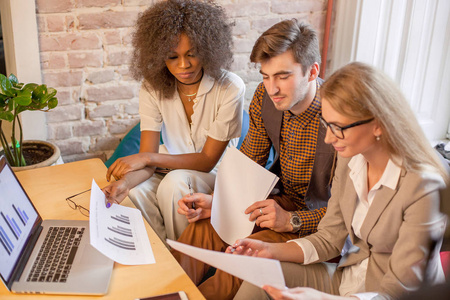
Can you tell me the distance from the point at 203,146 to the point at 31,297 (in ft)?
3.61

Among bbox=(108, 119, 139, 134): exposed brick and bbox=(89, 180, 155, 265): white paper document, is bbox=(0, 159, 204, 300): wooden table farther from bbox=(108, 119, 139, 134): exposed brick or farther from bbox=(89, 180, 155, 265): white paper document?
bbox=(108, 119, 139, 134): exposed brick

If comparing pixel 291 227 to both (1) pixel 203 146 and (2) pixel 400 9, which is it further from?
(2) pixel 400 9

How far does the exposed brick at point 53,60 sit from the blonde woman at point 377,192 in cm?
146

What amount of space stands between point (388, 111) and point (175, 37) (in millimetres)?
956

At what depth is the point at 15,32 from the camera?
7.09ft

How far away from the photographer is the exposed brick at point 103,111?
2.46 metres

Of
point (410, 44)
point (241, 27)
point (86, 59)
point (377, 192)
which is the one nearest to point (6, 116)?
point (86, 59)

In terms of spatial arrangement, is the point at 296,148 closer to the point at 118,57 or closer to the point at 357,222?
the point at 357,222

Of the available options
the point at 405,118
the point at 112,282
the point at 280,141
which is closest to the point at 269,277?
the point at 112,282

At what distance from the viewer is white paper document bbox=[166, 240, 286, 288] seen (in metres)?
0.94

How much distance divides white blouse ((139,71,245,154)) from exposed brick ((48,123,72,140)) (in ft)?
2.04

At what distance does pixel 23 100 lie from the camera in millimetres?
1825

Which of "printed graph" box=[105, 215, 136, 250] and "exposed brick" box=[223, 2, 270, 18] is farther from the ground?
"exposed brick" box=[223, 2, 270, 18]

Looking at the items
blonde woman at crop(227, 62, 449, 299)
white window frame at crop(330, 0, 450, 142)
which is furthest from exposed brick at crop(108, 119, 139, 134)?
blonde woman at crop(227, 62, 449, 299)
